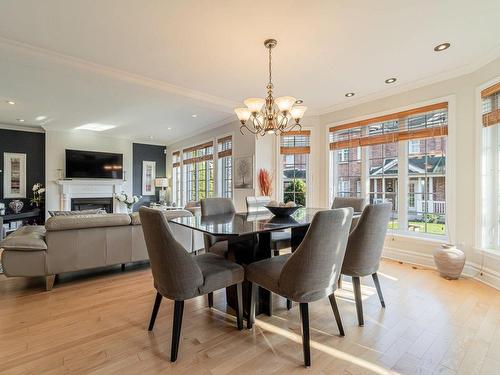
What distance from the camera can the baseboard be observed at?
2.88m

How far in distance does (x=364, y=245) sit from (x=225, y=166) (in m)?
4.60

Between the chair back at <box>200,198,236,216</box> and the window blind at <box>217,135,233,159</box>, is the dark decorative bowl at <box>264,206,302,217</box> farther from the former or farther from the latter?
the window blind at <box>217,135,233,159</box>

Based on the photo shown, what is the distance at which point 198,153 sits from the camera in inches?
289

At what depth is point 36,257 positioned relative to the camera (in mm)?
2701

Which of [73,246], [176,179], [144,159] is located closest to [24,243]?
[73,246]

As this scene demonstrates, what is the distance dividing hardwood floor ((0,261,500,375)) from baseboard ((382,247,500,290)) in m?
0.20

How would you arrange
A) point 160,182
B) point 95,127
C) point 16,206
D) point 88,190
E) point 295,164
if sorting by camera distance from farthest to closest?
point 160,182 → point 88,190 → point 95,127 → point 16,206 → point 295,164

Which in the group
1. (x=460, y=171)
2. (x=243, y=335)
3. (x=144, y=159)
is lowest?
(x=243, y=335)

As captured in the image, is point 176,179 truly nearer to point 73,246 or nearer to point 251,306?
point 73,246

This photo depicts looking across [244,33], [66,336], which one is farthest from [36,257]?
[244,33]

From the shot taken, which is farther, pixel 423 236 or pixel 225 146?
pixel 225 146

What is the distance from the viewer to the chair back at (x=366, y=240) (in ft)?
6.79

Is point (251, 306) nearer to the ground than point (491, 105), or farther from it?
nearer to the ground

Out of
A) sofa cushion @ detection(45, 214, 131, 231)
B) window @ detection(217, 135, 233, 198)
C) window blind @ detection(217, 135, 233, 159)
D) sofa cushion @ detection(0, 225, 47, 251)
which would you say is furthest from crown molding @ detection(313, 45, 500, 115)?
sofa cushion @ detection(0, 225, 47, 251)
